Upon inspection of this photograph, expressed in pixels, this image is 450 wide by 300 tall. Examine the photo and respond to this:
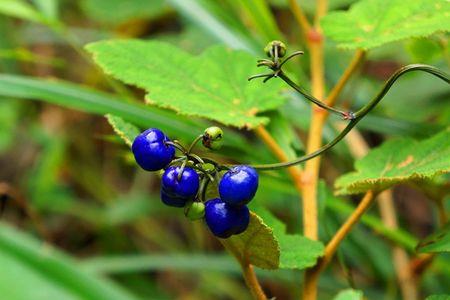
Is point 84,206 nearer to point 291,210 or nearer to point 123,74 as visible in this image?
point 291,210

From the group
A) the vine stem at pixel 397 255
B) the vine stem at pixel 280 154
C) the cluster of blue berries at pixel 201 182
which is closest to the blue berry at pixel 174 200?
the cluster of blue berries at pixel 201 182

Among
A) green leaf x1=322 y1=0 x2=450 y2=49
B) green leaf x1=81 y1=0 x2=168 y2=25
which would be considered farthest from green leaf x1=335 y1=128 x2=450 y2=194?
green leaf x1=81 y1=0 x2=168 y2=25

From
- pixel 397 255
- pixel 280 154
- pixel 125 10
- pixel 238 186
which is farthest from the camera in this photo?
pixel 125 10

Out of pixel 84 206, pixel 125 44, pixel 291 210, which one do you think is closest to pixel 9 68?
pixel 84 206

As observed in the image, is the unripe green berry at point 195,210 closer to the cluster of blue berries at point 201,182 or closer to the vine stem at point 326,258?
the cluster of blue berries at point 201,182

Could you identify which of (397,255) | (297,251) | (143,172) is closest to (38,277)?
(297,251)

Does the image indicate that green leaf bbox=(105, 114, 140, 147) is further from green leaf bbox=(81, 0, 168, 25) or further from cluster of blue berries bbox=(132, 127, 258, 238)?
green leaf bbox=(81, 0, 168, 25)

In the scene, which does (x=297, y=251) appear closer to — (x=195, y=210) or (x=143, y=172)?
(x=195, y=210)
